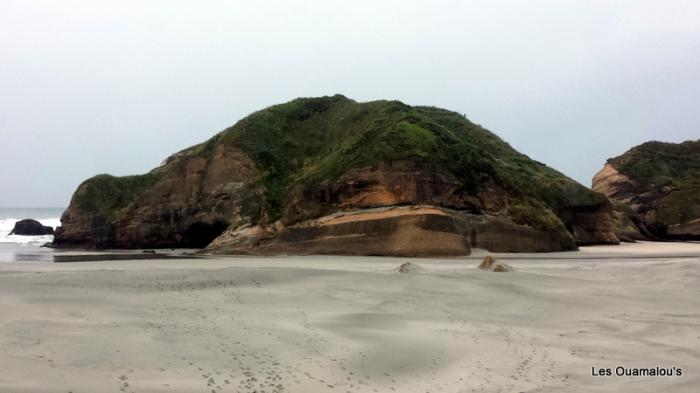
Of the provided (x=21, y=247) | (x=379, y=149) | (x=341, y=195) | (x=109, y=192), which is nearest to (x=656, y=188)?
(x=379, y=149)

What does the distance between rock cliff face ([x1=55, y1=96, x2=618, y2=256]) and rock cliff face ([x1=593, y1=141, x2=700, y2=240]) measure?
45.3 ft

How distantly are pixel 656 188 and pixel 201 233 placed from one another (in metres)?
43.9

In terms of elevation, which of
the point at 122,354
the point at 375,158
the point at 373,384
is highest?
the point at 375,158

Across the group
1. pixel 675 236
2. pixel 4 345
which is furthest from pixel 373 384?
pixel 675 236

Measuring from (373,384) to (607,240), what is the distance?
1447 inches

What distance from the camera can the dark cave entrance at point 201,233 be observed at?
3347 centimetres

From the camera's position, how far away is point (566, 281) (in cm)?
1331

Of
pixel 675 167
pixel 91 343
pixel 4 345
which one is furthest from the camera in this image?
pixel 675 167

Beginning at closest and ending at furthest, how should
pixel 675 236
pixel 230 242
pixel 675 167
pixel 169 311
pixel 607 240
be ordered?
pixel 169 311 < pixel 230 242 < pixel 607 240 < pixel 675 236 < pixel 675 167

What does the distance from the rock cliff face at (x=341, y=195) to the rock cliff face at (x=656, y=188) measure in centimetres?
1380

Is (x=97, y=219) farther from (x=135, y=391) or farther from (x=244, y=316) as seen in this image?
(x=135, y=391)

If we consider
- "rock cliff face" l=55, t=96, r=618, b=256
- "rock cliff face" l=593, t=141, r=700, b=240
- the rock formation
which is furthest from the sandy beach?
the rock formation

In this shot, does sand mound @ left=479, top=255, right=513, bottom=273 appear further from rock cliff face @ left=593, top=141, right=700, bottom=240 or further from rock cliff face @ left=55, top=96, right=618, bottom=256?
rock cliff face @ left=593, top=141, right=700, bottom=240

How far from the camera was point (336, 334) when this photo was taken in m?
7.64
